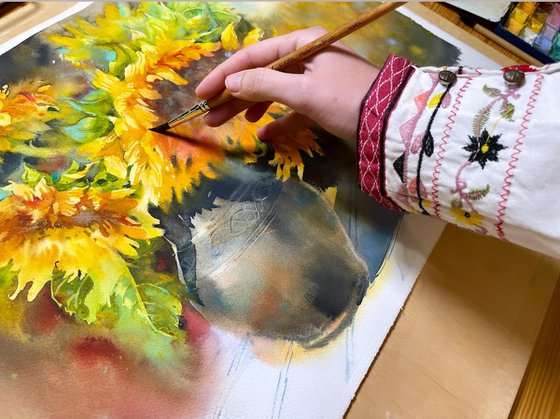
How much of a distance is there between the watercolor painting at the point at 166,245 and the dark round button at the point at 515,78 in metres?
0.19

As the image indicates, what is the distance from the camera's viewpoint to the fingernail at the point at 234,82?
0.56m

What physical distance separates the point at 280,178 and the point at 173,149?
126 millimetres

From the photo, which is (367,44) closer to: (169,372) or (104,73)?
(104,73)

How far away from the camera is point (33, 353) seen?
1.48 ft

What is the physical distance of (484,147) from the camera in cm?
47

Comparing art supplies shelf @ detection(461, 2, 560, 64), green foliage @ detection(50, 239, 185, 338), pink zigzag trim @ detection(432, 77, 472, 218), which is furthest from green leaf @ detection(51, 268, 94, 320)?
art supplies shelf @ detection(461, 2, 560, 64)

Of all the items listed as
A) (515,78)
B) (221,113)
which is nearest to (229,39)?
(221,113)

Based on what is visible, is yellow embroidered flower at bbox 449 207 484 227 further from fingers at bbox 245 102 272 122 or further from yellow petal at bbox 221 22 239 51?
yellow petal at bbox 221 22 239 51

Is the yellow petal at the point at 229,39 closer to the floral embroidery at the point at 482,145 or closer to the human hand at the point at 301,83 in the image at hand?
the human hand at the point at 301,83

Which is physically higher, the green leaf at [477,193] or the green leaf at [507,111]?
the green leaf at [507,111]

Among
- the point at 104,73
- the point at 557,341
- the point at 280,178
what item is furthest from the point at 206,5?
the point at 557,341

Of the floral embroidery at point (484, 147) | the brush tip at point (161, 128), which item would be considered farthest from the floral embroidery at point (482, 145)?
the brush tip at point (161, 128)

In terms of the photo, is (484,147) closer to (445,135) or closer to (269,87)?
(445,135)

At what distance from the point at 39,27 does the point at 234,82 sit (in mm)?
266
